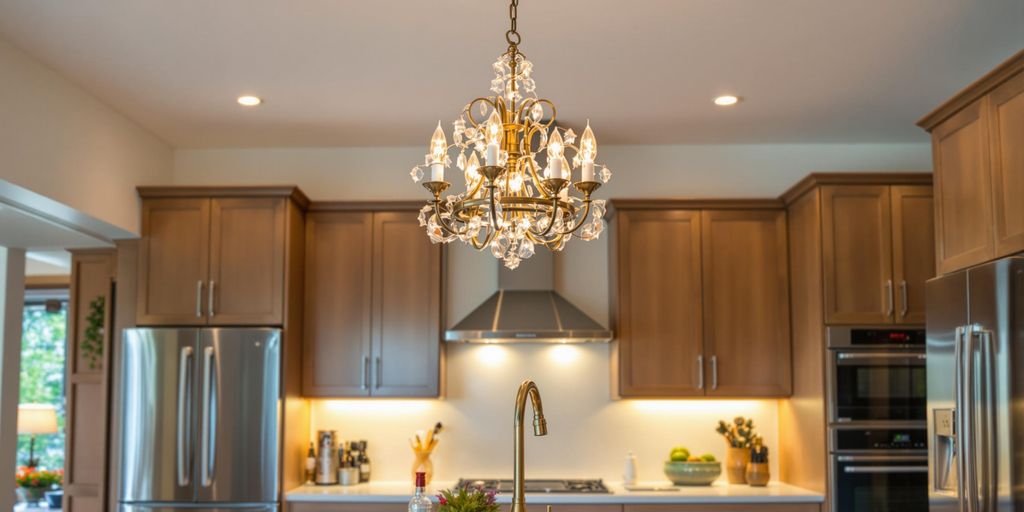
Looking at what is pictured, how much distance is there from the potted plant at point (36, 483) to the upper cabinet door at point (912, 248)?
6.68 metres

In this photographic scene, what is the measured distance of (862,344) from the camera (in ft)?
15.7

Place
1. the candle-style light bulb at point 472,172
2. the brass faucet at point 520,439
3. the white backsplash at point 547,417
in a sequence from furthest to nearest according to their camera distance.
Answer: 1. the white backsplash at point 547,417
2. the candle-style light bulb at point 472,172
3. the brass faucet at point 520,439

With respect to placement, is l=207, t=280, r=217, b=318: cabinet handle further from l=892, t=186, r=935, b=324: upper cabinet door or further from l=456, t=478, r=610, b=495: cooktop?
l=892, t=186, r=935, b=324: upper cabinet door

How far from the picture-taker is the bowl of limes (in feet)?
17.2

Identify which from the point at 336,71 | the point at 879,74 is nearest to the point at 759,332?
the point at 879,74

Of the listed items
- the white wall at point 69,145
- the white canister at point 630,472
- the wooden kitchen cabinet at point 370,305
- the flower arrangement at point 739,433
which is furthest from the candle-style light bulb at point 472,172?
the flower arrangement at point 739,433

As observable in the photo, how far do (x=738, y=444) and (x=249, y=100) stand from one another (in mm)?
3027

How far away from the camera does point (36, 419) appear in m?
7.95

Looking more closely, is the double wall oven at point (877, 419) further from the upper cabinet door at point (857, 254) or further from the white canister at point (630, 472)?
the white canister at point (630, 472)

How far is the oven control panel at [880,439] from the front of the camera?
4.73 metres

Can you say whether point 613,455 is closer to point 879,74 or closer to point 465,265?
point 465,265

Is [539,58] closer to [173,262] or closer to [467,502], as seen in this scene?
Result: [467,502]

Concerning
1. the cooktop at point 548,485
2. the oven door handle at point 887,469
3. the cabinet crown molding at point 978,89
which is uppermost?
the cabinet crown molding at point 978,89

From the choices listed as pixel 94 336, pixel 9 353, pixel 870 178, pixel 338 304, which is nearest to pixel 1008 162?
pixel 870 178
